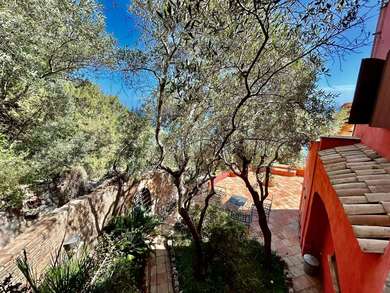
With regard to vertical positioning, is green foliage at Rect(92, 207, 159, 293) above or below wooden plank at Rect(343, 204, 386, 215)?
below

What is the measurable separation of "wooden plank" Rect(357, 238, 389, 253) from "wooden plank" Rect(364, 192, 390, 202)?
2.50 feet

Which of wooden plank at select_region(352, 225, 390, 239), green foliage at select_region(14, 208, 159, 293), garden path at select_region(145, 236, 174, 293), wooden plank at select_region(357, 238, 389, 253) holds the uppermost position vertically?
wooden plank at select_region(352, 225, 390, 239)

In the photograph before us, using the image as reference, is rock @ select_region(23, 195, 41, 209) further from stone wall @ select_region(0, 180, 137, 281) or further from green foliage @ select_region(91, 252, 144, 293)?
green foliage @ select_region(91, 252, 144, 293)

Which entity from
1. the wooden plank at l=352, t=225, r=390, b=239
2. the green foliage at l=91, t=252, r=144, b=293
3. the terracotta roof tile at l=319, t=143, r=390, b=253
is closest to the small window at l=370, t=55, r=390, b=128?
the terracotta roof tile at l=319, t=143, r=390, b=253

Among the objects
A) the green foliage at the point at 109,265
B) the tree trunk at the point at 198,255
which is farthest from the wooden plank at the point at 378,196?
the green foliage at the point at 109,265

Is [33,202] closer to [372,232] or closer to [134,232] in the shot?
[134,232]

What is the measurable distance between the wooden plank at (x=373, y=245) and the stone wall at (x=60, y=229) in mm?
6175

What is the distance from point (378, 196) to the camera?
2670 mm

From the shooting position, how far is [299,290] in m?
6.94

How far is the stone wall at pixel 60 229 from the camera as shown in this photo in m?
4.83

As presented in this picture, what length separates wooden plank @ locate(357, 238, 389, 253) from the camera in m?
1.98

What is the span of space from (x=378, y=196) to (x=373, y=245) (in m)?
0.94

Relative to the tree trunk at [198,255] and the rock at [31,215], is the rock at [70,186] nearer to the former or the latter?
the rock at [31,215]

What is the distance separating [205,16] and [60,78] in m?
7.53
